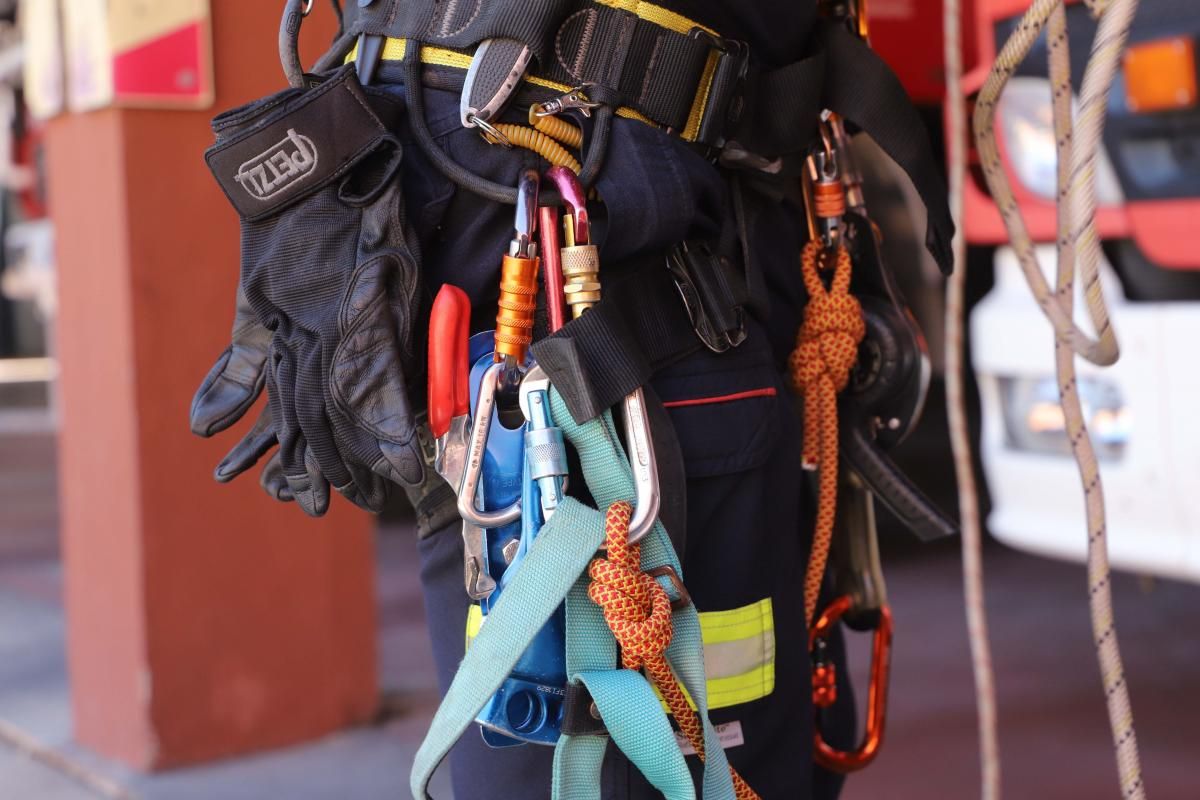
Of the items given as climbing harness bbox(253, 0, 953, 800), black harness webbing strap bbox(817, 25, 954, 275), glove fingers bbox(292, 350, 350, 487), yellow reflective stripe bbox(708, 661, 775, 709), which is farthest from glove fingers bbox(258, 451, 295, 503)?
black harness webbing strap bbox(817, 25, 954, 275)

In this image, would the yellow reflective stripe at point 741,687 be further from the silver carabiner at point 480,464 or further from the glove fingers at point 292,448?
the glove fingers at point 292,448

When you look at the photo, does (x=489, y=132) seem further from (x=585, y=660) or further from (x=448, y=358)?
(x=585, y=660)

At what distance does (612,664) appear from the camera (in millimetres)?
1133

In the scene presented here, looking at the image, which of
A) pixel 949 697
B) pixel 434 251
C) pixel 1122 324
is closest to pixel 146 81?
pixel 434 251

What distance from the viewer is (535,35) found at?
1164mm

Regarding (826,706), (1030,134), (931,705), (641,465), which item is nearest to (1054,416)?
(1030,134)

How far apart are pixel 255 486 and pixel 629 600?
2.01 meters

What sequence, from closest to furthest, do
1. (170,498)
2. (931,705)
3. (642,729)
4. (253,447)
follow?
(642,729) → (253,447) → (170,498) → (931,705)

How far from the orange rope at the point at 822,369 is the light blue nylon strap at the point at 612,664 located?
264 mm

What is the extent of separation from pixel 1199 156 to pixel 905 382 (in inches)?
45.4

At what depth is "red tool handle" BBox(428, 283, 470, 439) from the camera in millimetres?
1128

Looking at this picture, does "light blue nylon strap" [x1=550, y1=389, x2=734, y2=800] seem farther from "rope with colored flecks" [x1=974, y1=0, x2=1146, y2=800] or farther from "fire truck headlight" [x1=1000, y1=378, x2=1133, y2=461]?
"fire truck headlight" [x1=1000, y1=378, x2=1133, y2=461]

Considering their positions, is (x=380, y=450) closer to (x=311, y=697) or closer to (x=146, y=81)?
(x=146, y=81)

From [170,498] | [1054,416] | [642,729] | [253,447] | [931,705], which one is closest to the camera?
[642,729]
